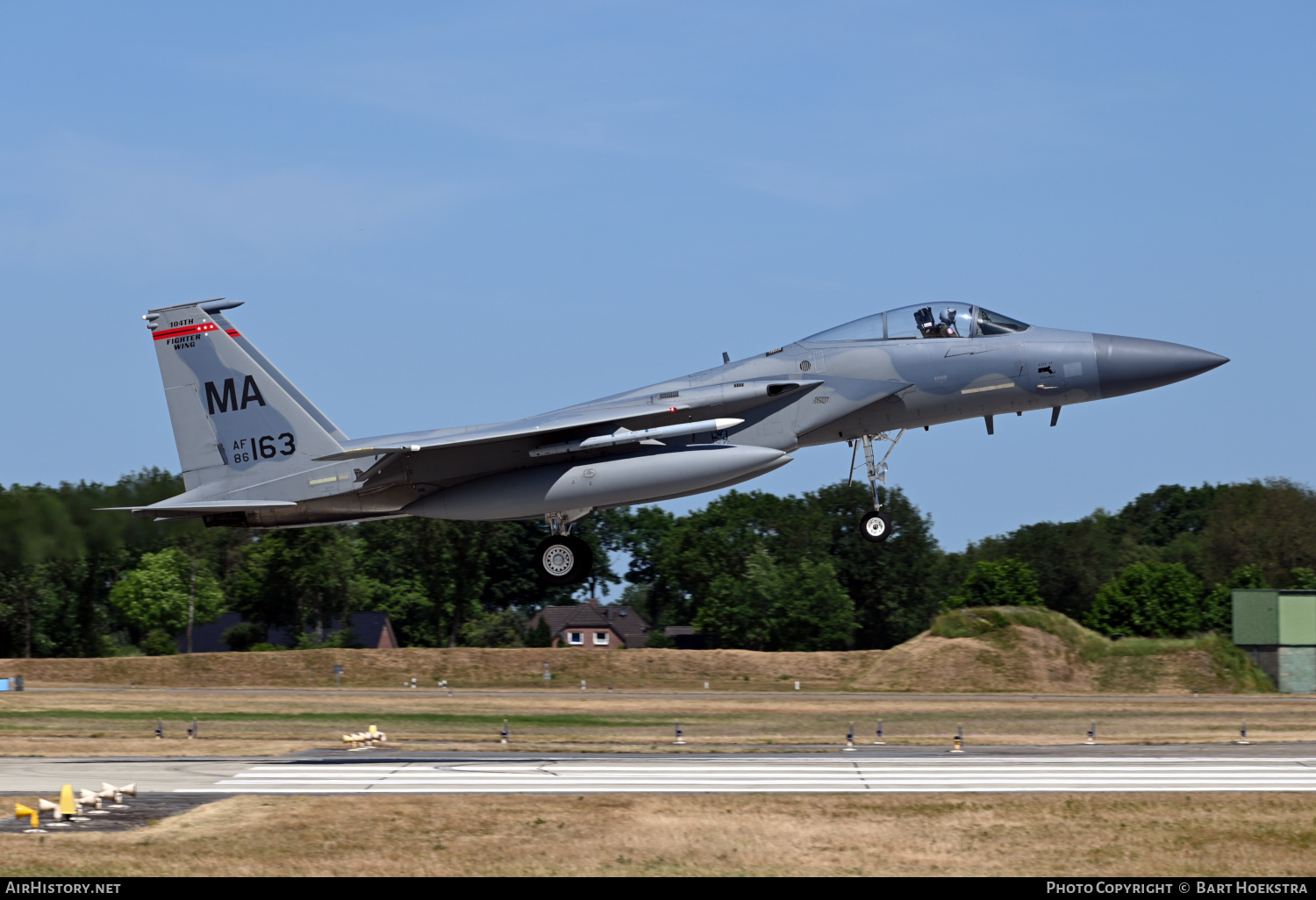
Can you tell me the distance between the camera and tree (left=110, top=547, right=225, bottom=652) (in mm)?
67438

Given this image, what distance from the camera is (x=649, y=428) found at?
70.2 ft

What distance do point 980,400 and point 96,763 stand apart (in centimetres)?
1727

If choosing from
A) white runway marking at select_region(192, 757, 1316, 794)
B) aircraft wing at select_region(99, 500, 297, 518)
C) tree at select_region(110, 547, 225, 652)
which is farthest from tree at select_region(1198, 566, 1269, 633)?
aircraft wing at select_region(99, 500, 297, 518)

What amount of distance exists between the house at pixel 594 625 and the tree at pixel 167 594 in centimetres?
2930

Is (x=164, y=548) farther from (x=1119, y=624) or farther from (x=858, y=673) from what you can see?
(x=1119, y=624)

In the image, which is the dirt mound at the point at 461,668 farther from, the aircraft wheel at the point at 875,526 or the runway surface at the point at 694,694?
the aircraft wheel at the point at 875,526

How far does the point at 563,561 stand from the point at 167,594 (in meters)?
53.5

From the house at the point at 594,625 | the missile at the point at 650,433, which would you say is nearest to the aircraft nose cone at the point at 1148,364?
the missile at the point at 650,433

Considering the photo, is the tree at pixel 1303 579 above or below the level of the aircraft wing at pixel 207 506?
below

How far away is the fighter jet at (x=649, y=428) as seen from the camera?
20.4 metres

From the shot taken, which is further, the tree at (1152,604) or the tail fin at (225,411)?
the tree at (1152,604)

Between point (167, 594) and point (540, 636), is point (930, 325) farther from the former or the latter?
point (540, 636)

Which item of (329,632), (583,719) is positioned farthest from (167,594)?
(583,719)
